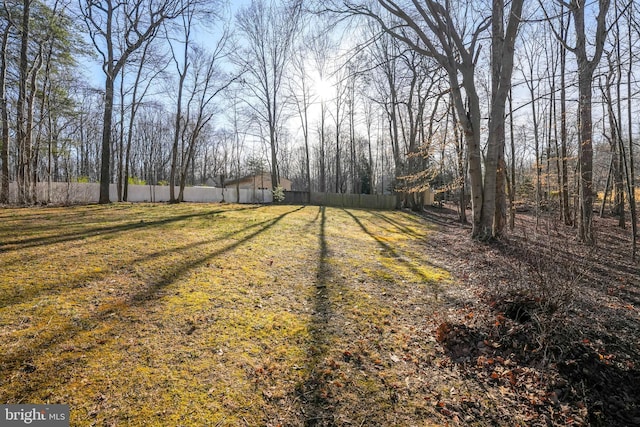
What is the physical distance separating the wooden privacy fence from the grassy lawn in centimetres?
1994

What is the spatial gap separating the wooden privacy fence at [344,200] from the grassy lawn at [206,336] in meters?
19.9

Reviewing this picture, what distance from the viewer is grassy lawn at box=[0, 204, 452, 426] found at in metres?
2.03

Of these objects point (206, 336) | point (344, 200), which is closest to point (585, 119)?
point (206, 336)

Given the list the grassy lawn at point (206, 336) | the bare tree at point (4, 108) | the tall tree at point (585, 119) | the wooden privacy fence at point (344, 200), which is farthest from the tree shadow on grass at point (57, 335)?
the wooden privacy fence at point (344, 200)

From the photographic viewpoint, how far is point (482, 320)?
3.50 metres

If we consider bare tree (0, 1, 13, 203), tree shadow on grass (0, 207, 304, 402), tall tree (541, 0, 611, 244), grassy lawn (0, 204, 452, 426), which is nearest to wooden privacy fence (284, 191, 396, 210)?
tall tree (541, 0, 611, 244)

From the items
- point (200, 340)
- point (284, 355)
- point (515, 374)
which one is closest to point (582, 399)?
point (515, 374)

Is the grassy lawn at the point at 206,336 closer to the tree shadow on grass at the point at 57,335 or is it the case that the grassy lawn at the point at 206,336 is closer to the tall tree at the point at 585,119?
the tree shadow on grass at the point at 57,335

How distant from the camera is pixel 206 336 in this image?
2781 millimetres

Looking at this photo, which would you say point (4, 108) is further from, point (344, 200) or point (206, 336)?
point (344, 200)

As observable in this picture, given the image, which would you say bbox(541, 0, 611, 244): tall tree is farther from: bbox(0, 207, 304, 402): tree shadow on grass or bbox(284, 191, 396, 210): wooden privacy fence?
bbox(284, 191, 396, 210): wooden privacy fence

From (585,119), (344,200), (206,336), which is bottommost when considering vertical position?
(206,336)

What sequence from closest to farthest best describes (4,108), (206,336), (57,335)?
1. (57,335)
2. (206,336)
3. (4,108)

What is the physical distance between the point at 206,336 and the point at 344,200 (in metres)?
24.0
